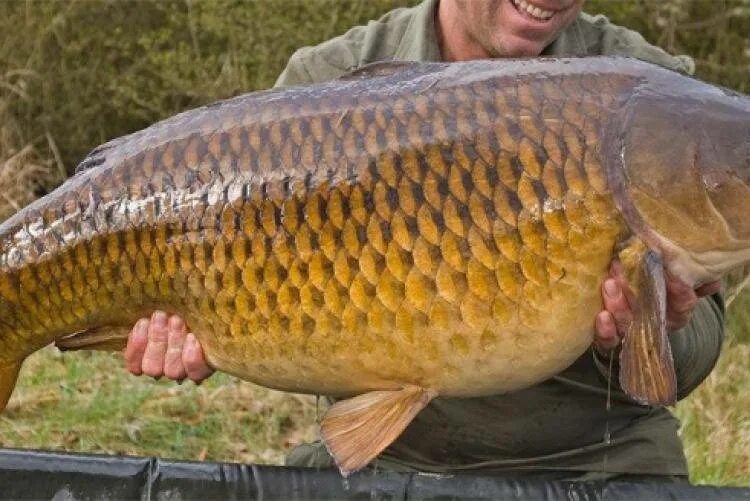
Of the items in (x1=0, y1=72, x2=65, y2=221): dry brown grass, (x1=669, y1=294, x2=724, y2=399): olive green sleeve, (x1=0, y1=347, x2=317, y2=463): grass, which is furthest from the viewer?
(x1=0, y1=72, x2=65, y2=221): dry brown grass

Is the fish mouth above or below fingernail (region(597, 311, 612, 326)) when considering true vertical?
above

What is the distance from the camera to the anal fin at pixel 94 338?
67.2 inches

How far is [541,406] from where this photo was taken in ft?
6.40

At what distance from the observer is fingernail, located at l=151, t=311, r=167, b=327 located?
1647 mm

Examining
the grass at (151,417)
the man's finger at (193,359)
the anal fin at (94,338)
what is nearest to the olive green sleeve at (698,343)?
the man's finger at (193,359)

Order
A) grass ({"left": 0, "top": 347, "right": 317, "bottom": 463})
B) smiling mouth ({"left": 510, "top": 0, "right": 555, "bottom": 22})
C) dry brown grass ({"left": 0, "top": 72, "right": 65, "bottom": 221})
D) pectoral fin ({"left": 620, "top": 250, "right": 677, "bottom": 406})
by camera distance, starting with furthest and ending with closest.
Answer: dry brown grass ({"left": 0, "top": 72, "right": 65, "bottom": 221})
grass ({"left": 0, "top": 347, "right": 317, "bottom": 463})
smiling mouth ({"left": 510, "top": 0, "right": 555, "bottom": 22})
pectoral fin ({"left": 620, "top": 250, "right": 677, "bottom": 406})

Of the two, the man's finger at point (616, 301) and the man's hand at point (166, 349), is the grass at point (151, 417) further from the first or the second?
the man's finger at point (616, 301)

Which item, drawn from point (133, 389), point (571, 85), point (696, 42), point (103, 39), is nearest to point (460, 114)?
point (571, 85)

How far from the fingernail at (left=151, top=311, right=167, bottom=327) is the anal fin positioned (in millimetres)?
72

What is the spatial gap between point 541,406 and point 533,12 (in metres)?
0.71

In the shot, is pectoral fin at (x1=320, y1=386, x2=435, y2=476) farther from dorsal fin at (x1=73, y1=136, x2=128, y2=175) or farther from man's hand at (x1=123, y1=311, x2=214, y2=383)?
dorsal fin at (x1=73, y1=136, x2=128, y2=175)

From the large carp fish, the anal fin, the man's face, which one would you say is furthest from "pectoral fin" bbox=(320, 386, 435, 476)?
the man's face

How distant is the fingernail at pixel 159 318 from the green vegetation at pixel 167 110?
134 cm

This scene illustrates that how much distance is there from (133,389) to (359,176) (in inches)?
77.9
